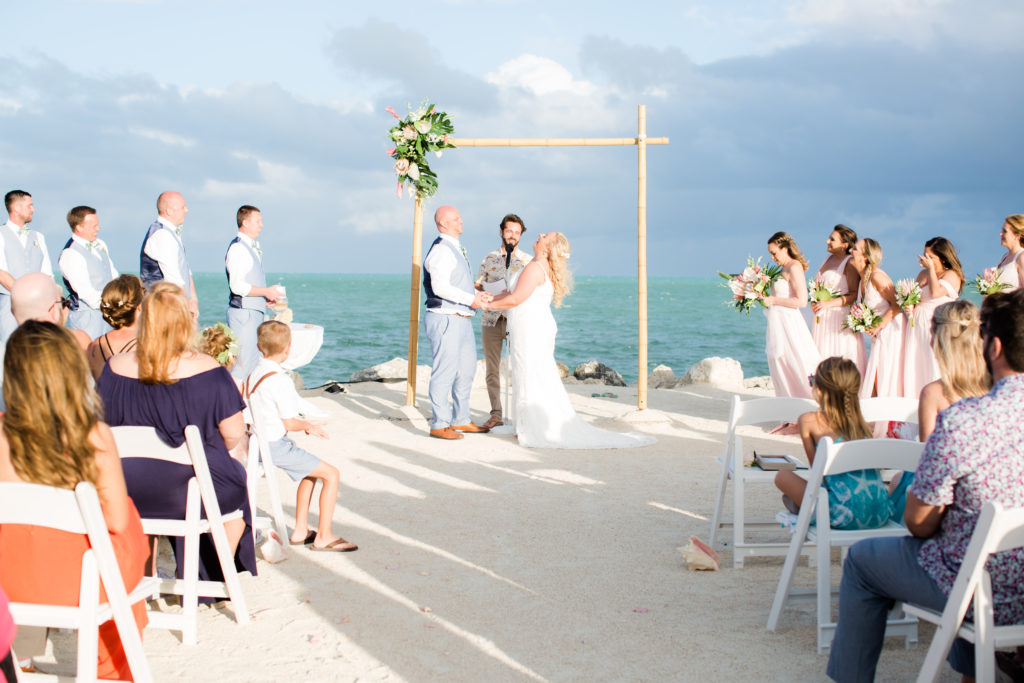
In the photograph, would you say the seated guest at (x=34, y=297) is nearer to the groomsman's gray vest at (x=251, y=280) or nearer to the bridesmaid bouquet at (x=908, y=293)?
the groomsman's gray vest at (x=251, y=280)

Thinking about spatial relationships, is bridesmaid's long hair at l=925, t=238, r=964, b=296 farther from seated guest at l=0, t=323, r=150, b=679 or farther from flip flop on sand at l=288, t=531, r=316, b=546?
seated guest at l=0, t=323, r=150, b=679

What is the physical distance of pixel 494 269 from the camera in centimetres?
969

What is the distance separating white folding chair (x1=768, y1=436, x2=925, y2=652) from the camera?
145 inches

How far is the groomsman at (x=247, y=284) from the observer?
8.22 metres

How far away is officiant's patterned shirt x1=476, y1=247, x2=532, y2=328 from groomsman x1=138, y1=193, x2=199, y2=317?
3.25 metres

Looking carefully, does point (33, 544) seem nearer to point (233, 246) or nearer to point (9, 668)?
point (9, 668)

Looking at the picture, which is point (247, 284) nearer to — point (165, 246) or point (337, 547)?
point (165, 246)

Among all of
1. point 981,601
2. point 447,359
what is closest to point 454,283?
point 447,359

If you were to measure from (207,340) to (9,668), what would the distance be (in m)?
2.70

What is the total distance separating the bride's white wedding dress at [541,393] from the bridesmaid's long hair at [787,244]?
8.35 ft

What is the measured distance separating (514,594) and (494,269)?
18.1 ft

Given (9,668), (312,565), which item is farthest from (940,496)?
(312,565)

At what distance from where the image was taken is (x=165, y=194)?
25.1 ft

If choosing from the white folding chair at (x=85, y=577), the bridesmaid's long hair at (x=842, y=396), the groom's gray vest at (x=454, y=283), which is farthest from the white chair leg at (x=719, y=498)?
the groom's gray vest at (x=454, y=283)
